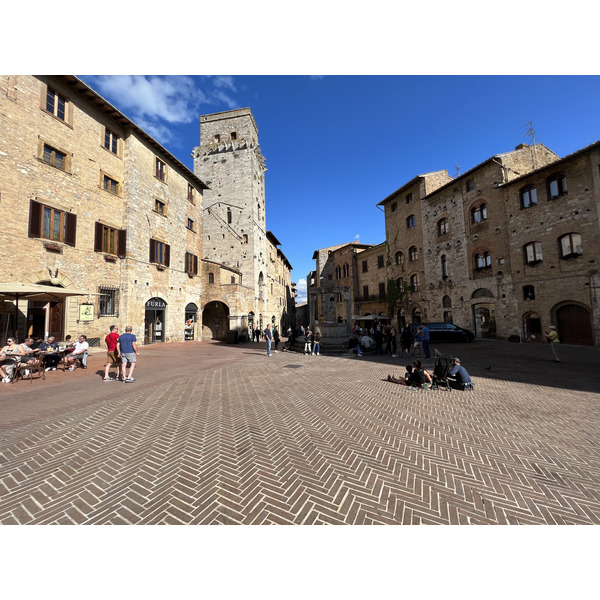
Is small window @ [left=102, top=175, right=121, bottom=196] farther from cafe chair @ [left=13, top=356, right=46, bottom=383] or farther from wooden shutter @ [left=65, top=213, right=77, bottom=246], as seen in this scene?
cafe chair @ [left=13, top=356, right=46, bottom=383]

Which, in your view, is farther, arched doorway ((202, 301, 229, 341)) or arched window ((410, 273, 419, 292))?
arched window ((410, 273, 419, 292))

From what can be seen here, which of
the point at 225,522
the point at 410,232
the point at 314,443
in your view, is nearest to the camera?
the point at 225,522

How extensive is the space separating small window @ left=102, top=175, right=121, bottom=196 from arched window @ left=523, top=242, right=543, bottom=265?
26.3 metres

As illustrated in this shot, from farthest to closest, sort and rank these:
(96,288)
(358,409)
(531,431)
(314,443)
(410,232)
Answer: (410,232), (96,288), (358,409), (531,431), (314,443)

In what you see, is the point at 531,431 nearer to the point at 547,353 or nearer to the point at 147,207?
the point at 547,353

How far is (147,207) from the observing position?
18.4 meters

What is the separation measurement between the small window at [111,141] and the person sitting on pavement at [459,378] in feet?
68.6

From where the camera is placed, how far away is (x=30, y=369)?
7.89 m

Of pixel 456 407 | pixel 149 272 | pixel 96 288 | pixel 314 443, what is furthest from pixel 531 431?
pixel 149 272

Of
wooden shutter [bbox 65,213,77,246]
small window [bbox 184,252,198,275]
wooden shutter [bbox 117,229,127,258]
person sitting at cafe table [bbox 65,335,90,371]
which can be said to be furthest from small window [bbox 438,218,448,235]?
wooden shutter [bbox 65,213,77,246]

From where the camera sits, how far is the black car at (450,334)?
19.0m

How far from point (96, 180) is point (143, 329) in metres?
8.96

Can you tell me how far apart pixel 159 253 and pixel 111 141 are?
7.06 metres

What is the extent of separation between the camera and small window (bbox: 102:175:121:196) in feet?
51.7
